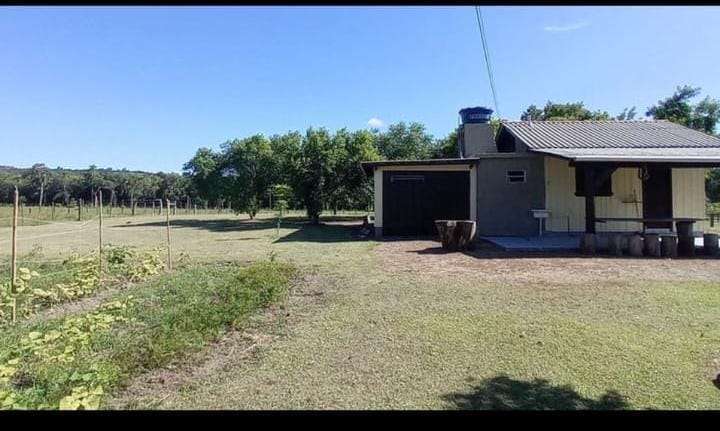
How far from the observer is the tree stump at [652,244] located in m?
9.01

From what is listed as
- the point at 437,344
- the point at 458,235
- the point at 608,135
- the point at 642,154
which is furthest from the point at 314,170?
the point at 437,344

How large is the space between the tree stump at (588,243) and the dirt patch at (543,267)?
1.33 feet

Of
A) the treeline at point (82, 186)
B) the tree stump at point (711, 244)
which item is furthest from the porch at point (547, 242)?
the treeline at point (82, 186)

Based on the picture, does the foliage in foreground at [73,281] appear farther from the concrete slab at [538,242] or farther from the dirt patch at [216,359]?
the concrete slab at [538,242]

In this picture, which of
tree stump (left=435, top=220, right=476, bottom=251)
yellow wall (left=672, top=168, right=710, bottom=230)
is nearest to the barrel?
yellow wall (left=672, top=168, right=710, bottom=230)

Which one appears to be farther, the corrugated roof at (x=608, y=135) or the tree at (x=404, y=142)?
the tree at (x=404, y=142)

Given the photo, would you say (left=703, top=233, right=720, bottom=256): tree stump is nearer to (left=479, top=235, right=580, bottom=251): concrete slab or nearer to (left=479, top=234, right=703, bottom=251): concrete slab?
(left=479, top=234, right=703, bottom=251): concrete slab

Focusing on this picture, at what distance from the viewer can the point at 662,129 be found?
14.3m

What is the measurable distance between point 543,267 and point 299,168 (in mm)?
15309

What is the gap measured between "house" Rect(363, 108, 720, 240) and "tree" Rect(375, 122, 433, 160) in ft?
56.8

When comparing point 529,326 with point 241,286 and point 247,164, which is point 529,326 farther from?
point 247,164

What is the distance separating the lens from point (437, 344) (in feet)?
12.8

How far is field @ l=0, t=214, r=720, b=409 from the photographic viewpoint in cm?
292
